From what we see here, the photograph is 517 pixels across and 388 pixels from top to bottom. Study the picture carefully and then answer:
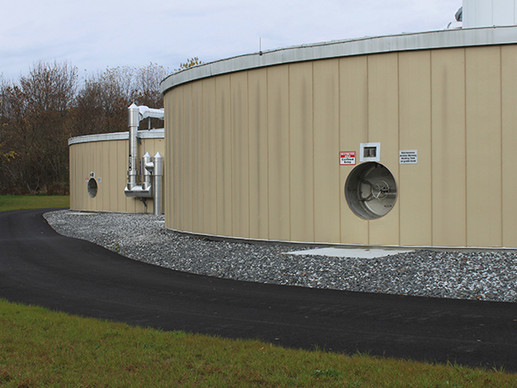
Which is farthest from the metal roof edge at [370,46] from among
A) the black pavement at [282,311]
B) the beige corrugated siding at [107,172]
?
the beige corrugated siding at [107,172]

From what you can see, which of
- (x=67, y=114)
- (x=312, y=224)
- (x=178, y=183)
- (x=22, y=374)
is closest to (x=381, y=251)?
(x=312, y=224)

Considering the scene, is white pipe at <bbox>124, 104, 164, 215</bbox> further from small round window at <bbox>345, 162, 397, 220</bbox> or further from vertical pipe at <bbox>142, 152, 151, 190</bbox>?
small round window at <bbox>345, 162, 397, 220</bbox>

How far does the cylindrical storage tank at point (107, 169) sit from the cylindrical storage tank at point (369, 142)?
11.5 m

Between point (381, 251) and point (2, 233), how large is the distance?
12897mm

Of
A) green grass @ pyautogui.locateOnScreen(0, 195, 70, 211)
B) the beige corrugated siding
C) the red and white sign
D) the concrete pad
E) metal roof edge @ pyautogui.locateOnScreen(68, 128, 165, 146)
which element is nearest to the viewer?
the concrete pad

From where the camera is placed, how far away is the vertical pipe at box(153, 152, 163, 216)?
24109 millimetres

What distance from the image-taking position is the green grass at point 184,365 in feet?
14.5

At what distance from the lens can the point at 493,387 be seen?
13.8 feet

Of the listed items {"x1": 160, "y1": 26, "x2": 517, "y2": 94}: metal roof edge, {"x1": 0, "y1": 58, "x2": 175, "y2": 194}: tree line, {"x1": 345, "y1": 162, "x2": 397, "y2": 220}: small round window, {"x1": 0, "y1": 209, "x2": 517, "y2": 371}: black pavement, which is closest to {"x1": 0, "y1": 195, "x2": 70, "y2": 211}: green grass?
{"x1": 0, "y1": 58, "x2": 175, "y2": 194}: tree line

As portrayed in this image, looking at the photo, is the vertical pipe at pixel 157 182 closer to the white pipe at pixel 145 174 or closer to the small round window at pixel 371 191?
the white pipe at pixel 145 174

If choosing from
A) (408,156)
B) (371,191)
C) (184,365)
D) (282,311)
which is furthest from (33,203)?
(184,365)

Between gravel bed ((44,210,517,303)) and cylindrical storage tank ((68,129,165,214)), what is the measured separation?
11400 mm

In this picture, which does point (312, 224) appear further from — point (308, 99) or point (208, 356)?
point (208, 356)

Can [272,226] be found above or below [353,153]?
below
